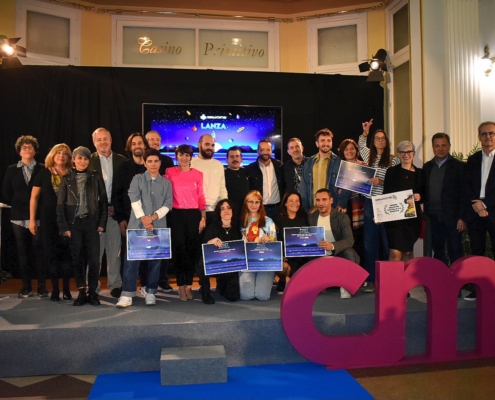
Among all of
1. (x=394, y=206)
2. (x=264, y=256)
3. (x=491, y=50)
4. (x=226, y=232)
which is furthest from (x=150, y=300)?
(x=491, y=50)

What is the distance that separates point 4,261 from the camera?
6340mm

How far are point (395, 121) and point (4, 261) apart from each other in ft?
18.8

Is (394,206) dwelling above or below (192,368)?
above

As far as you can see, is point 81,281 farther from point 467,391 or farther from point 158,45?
point 158,45

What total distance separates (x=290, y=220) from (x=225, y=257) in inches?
32.1

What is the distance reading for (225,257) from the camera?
3.90 m

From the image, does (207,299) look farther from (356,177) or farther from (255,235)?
(356,177)

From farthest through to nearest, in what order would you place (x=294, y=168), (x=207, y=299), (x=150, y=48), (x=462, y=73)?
A: 1. (x=150, y=48)
2. (x=462, y=73)
3. (x=294, y=168)
4. (x=207, y=299)

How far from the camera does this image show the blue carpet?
2787 millimetres

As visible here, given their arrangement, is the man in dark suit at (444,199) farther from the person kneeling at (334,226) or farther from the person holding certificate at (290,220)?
the person holding certificate at (290,220)

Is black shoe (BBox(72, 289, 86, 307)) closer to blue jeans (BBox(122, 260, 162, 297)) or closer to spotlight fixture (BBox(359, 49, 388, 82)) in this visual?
blue jeans (BBox(122, 260, 162, 297))

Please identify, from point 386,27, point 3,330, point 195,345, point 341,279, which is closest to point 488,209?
A: point 341,279

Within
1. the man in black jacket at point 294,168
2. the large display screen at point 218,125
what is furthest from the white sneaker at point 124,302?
the large display screen at point 218,125

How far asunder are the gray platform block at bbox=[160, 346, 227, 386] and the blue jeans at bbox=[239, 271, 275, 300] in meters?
1.12
